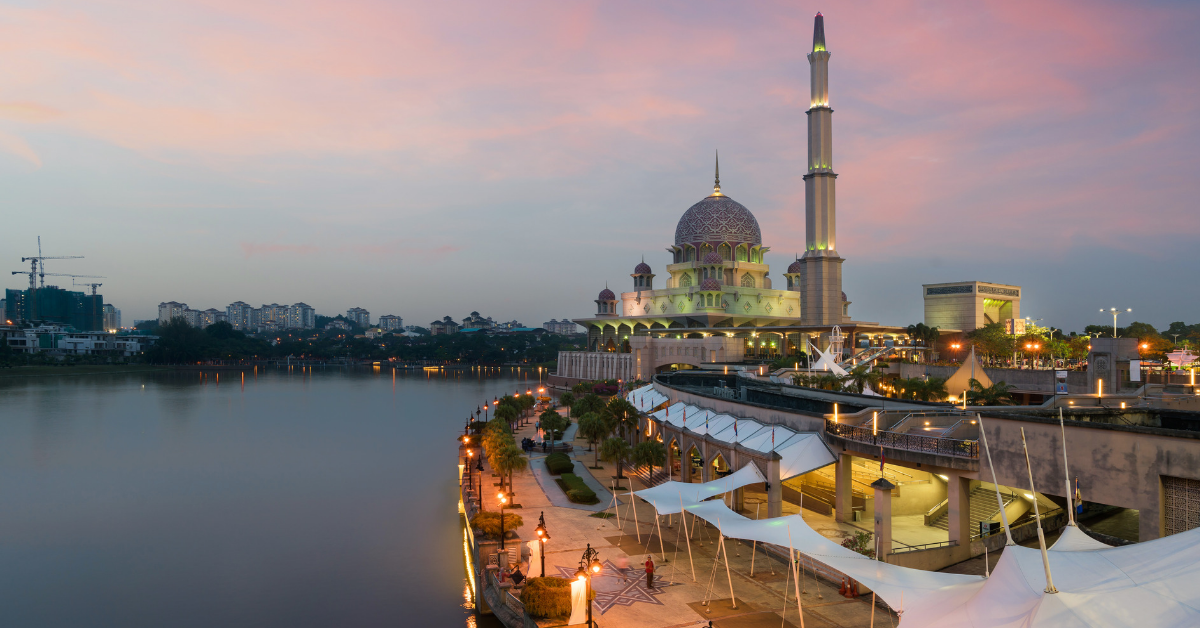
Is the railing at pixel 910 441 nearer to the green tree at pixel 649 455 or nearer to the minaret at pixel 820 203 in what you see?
the green tree at pixel 649 455

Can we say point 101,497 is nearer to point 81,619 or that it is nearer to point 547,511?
point 81,619

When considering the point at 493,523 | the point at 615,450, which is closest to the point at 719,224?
the point at 615,450

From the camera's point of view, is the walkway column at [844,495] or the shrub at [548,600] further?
the walkway column at [844,495]

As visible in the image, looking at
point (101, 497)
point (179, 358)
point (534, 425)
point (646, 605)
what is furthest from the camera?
point (179, 358)

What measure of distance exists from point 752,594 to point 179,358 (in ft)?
582

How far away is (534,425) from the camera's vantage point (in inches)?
2356

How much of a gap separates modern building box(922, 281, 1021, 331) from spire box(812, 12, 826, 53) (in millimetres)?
42333

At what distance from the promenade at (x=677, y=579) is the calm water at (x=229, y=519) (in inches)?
165

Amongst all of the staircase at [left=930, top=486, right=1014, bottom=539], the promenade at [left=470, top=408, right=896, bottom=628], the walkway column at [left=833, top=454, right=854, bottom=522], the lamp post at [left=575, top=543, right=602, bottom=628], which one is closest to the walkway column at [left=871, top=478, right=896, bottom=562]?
the promenade at [left=470, top=408, right=896, bottom=628]

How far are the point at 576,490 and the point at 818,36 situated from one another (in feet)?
216

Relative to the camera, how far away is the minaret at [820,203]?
7619cm

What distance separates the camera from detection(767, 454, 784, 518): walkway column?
22.9 m

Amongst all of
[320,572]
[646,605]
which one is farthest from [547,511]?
[646,605]

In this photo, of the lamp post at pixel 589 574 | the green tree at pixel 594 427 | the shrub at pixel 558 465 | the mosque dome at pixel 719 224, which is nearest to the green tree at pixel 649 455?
the shrub at pixel 558 465
